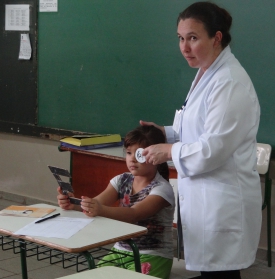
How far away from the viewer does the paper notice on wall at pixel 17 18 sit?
4965 millimetres

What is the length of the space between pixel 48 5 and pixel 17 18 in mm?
388

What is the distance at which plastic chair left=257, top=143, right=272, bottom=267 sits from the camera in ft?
11.5

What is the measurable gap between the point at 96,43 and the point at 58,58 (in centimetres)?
43

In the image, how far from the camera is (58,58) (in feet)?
15.7

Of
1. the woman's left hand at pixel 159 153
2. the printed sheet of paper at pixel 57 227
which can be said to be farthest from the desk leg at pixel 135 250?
the woman's left hand at pixel 159 153

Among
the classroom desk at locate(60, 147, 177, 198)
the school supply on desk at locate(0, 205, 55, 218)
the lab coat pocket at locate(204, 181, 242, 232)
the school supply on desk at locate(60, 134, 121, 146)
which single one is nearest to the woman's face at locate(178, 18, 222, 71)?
the lab coat pocket at locate(204, 181, 242, 232)

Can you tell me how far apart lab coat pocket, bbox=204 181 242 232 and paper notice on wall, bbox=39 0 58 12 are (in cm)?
308

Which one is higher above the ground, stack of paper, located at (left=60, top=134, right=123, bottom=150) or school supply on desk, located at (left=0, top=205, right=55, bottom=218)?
stack of paper, located at (left=60, top=134, right=123, bottom=150)

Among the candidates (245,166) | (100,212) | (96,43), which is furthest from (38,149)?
(245,166)

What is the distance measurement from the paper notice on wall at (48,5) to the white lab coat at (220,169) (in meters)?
2.87

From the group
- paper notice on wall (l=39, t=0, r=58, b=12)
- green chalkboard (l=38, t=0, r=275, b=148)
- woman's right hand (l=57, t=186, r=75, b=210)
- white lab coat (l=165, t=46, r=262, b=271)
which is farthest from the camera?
paper notice on wall (l=39, t=0, r=58, b=12)

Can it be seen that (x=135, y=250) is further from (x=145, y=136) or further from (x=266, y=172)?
(x=266, y=172)

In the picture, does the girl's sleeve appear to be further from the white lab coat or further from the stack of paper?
the stack of paper

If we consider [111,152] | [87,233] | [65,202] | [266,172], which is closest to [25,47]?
[111,152]
